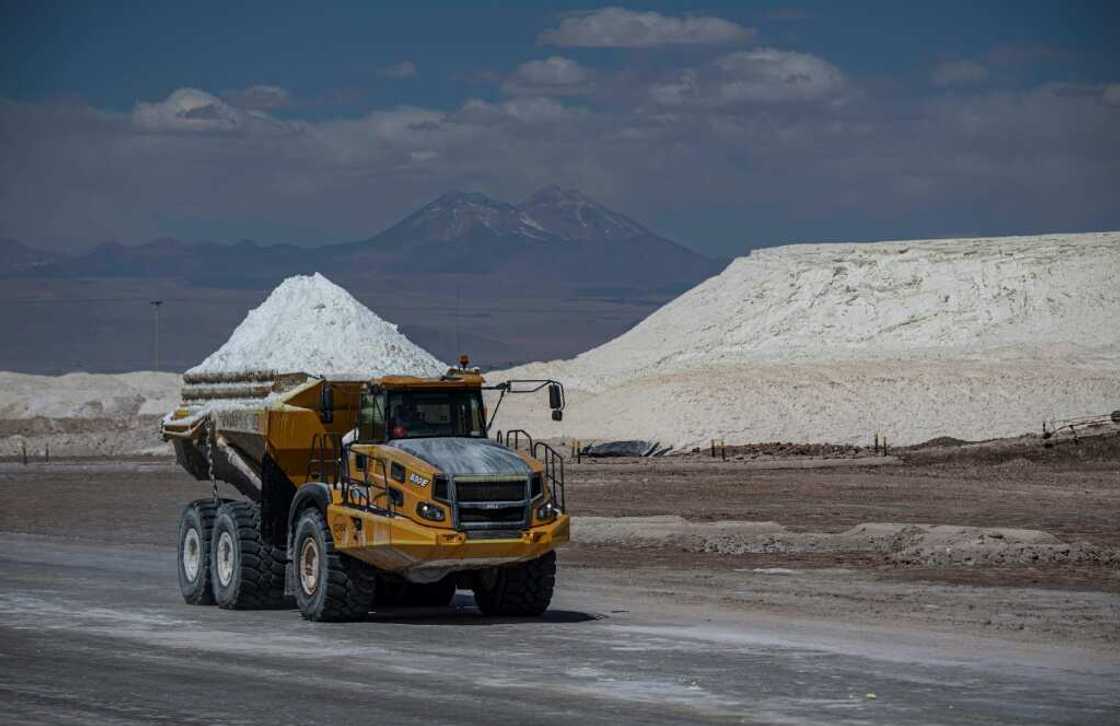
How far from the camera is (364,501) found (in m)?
20.0

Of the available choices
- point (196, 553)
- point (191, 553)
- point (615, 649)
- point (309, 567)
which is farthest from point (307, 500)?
point (615, 649)

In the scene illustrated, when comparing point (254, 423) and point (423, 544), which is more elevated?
point (254, 423)

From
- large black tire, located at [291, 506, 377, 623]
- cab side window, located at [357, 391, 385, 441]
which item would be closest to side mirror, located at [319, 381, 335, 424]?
cab side window, located at [357, 391, 385, 441]

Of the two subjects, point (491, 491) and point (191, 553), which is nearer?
point (491, 491)

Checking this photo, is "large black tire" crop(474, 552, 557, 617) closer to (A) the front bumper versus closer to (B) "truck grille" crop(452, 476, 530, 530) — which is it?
(A) the front bumper

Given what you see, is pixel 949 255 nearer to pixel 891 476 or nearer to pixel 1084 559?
pixel 891 476

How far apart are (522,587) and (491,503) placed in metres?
2.12

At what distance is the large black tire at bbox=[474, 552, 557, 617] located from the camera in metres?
21.2

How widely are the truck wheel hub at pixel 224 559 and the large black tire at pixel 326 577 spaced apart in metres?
→ 1.86

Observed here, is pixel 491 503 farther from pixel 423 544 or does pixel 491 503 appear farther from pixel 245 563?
pixel 245 563

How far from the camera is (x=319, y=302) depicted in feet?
84.3

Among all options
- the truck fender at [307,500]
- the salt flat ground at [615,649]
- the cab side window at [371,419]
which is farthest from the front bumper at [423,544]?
the cab side window at [371,419]

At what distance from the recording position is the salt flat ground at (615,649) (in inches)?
595

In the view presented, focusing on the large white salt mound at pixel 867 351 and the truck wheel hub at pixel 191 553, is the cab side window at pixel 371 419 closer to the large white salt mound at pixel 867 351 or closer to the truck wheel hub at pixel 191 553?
the truck wheel hub at pixel 191 553
